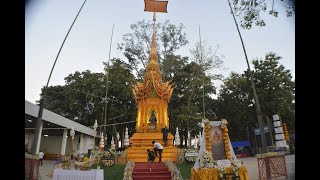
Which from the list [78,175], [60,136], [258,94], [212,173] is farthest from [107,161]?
[258,94]

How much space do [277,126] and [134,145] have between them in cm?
807

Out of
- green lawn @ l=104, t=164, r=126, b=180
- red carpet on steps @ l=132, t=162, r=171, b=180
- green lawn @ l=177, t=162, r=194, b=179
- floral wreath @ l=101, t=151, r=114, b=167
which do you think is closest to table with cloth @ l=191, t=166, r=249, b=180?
red carpet on steps @ l=132, t=162, r=171, b=180

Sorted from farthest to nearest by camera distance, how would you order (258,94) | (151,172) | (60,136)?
1. (258,94)
2. (60,136)
3. (151,172)

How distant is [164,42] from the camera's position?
1160 inches

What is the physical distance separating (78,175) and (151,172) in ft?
11.8

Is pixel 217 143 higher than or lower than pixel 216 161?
higher

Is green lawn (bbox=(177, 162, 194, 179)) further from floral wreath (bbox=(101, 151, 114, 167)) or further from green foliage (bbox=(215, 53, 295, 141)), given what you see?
green foliage (bbox=(215, 53, 295, 141))

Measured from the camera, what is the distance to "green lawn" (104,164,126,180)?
10.7 meters

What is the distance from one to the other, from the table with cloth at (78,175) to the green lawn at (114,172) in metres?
2.67

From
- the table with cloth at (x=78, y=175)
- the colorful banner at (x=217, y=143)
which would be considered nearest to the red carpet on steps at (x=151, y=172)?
the colorful banner at (x=217, y=143)

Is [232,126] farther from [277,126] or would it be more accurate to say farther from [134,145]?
[277,126]

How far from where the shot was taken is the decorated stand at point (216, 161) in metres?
8.18

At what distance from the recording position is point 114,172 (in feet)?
38.1

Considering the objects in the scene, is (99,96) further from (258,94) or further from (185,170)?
(185,170)
